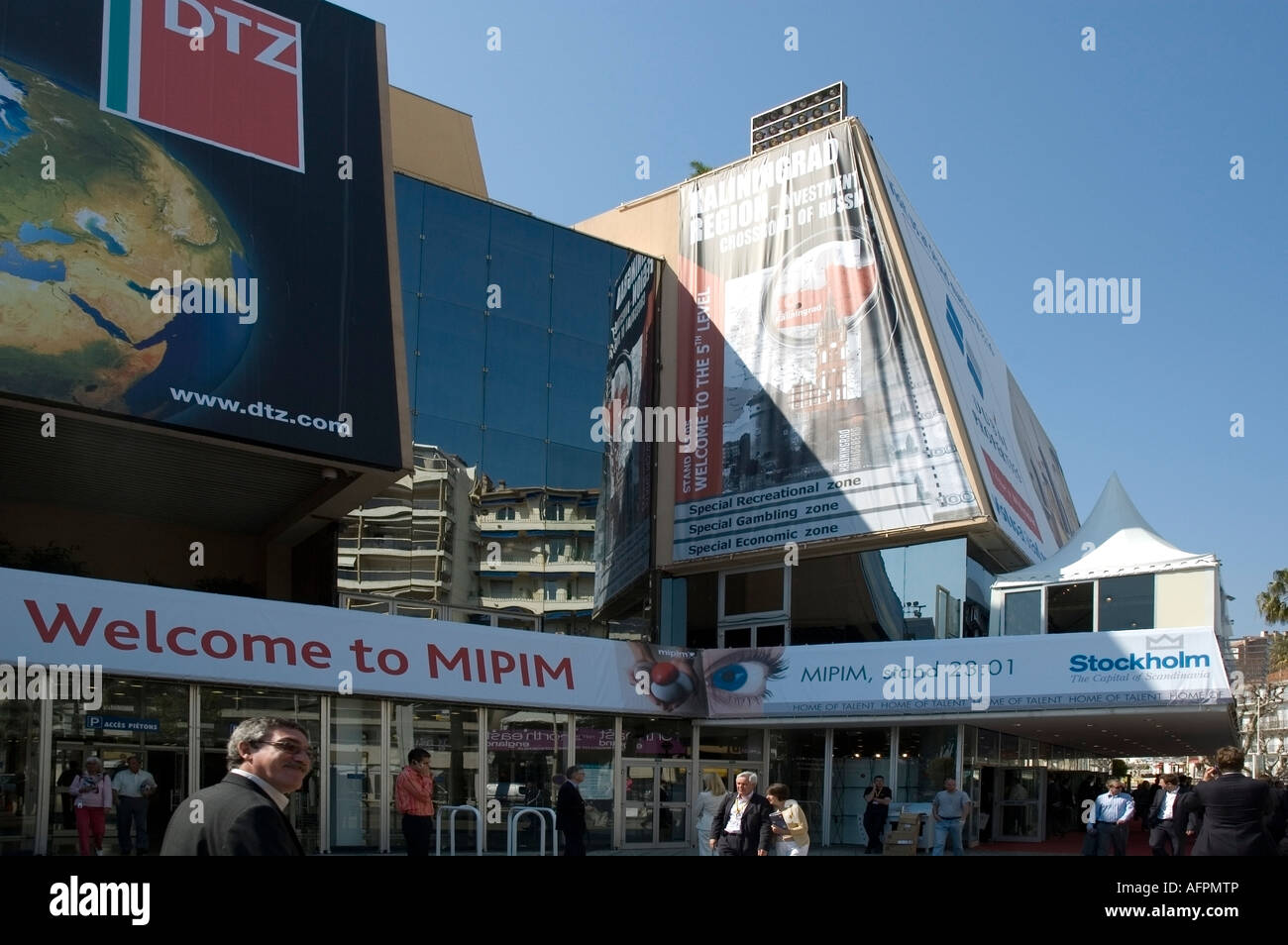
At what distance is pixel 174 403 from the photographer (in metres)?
19.5

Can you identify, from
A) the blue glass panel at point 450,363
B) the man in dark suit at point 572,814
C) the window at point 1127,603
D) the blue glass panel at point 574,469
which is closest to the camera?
the man in dark suit at point 572,814

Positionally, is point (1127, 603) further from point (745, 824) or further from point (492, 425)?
point (745, 824)

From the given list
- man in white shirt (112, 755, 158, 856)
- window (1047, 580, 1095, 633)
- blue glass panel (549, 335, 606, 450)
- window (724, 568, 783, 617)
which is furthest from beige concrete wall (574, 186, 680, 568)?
man in white shirt (112, 755, 158, 856)

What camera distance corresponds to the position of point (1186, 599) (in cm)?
2319

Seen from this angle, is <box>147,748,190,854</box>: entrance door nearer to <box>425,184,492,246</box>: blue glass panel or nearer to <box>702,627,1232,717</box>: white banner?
<box>702,627,1232,717</box>: white banner

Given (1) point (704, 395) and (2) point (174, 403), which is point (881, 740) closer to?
(1) point (704, 395)

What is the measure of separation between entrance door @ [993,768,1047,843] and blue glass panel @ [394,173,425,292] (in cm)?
1645

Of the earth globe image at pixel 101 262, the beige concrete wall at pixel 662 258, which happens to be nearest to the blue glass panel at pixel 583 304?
the beige concrete wall at pixel 662 258

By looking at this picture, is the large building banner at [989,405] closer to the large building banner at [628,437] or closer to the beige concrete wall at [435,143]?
the large building banner at [628,437]

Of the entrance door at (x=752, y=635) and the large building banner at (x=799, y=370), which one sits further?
the entrance door at (x=752, y=635)

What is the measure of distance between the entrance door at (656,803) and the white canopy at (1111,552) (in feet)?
24.6

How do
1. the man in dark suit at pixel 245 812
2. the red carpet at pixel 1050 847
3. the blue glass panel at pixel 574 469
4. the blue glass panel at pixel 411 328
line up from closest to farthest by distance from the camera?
the man in dark suit at pixel 245 812 < the red carpet at pixel 1050 847 < the blue glass panel at pixel 411 328 < the blue glass panel at pixel 574 469

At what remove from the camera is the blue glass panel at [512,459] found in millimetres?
28375

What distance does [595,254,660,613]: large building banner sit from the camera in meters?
30.2
